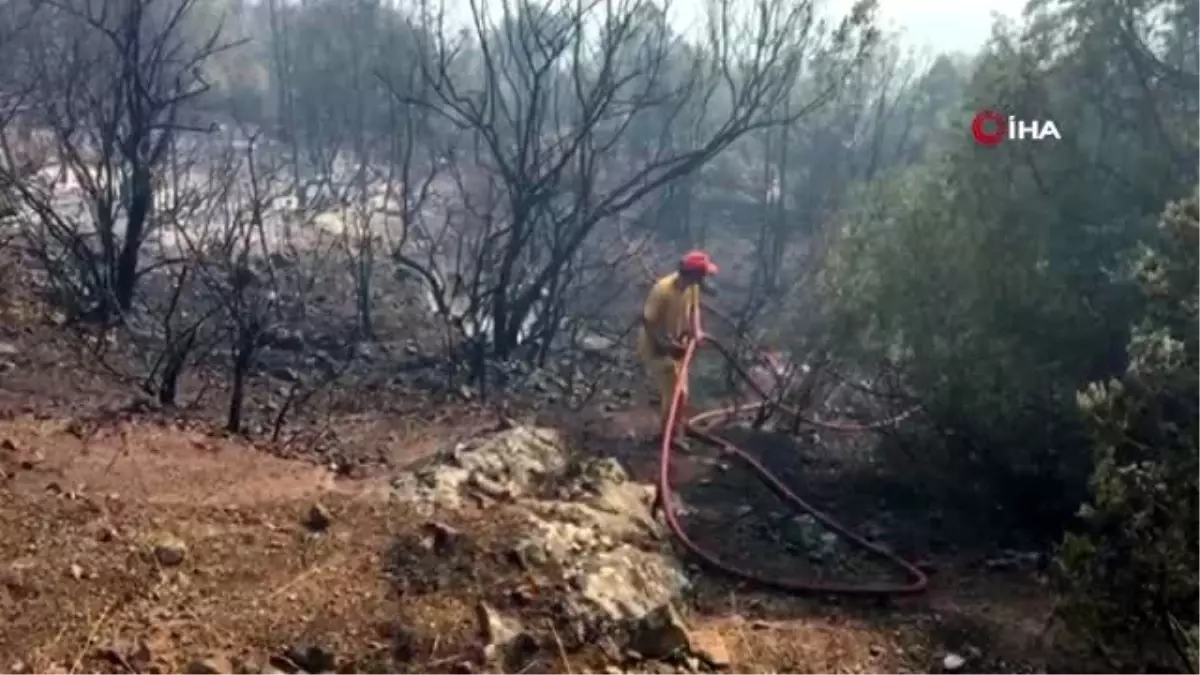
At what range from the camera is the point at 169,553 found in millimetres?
4375

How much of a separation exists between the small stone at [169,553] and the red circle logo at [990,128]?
561cm

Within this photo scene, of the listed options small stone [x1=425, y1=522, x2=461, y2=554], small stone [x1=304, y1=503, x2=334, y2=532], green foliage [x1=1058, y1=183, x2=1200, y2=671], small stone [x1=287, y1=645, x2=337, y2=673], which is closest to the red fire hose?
green foliage [x1=1058, y1=183, x2=1200, y2=671]

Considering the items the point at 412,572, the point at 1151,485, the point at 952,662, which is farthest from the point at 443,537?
the point at 1151,485

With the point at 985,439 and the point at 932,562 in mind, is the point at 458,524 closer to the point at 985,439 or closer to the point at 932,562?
the point at 932,562

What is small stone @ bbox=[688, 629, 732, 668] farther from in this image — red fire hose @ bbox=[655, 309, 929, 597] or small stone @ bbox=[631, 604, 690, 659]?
red fire hose @ bbox=[655, 309, 929, 597]

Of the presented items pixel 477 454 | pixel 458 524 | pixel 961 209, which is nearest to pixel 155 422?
pixel 477 454

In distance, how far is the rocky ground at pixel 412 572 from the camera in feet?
13.1

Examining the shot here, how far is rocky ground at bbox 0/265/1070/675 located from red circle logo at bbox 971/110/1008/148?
2632mm

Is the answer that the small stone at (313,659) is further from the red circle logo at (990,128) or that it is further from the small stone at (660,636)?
the red circle logo at (990,128)

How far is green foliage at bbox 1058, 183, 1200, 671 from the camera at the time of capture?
15.5 ft

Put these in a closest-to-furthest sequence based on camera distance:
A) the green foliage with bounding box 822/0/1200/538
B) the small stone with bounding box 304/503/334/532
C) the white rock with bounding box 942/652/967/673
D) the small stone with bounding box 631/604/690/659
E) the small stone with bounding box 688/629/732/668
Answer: the small stone with bounding box 631/604/690/659 < the small stone with bounding box 688/629/732/668 < the small stone with bounding box 304/503/334/532 < the white rock with bounding box 942/652/967/673 < the green foliage with bounding box 822/0/1200/538

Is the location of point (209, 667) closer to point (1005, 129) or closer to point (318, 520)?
point (318, 520)

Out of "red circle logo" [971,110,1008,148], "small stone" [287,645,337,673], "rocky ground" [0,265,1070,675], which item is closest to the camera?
"small stone" [287,645,337,673]

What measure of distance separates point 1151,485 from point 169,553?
12.7 ft
